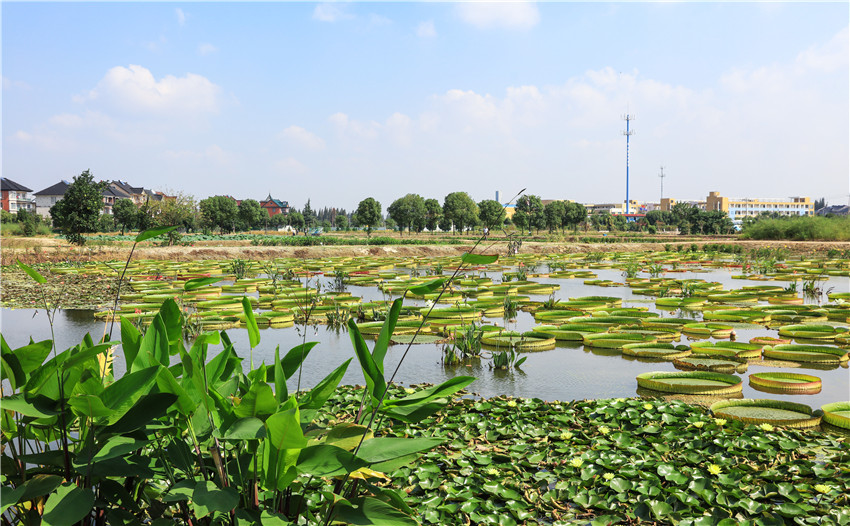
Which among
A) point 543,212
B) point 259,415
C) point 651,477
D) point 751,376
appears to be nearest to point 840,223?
point 543,212

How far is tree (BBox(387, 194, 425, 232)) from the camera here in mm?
64062

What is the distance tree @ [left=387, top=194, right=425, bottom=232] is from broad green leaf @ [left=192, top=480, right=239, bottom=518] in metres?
62.2

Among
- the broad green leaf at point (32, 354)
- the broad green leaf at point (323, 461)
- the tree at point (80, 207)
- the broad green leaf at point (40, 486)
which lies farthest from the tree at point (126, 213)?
the broad green leaf at point (323, 461)

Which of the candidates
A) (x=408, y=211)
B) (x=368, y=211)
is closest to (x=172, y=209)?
(x=368, y=211)

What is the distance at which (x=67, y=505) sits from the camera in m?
1.88

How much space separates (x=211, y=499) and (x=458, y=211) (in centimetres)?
6544

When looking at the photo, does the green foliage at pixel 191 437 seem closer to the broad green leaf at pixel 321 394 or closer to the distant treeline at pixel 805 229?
the broad green leaf at pixel 321 394

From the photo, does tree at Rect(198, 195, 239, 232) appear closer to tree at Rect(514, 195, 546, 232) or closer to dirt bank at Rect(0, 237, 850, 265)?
dirt bank at Rect(0, 237, 850, 265)

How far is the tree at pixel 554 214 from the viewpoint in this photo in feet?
205

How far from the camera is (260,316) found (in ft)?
35.1

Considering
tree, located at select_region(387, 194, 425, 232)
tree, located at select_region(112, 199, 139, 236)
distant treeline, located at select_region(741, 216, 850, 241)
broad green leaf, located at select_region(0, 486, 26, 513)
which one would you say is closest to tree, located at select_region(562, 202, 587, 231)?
tree, located at select_region(387, 194, 425, 232)

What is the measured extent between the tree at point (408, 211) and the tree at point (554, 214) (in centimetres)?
1413

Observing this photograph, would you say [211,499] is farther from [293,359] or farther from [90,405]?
[293,359]

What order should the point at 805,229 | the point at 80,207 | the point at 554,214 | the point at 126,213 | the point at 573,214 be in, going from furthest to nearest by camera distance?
the point at 573,214, the point at 554,214, the point at 126,213, the point at 805,229, the point at 80,207
